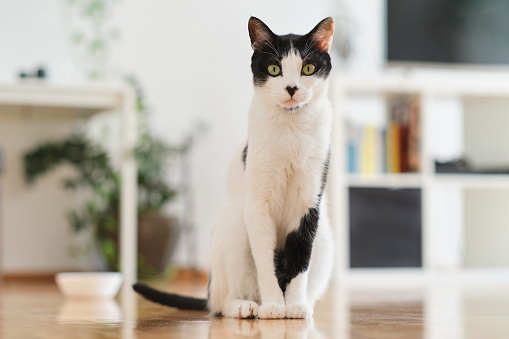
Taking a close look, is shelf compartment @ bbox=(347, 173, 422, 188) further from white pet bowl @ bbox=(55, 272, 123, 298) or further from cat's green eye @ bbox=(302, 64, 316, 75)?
cat's green eye @ bbox=(302, 64, 316, 75)

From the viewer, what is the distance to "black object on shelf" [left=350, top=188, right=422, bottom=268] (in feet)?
11.7

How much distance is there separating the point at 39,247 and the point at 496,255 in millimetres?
2486

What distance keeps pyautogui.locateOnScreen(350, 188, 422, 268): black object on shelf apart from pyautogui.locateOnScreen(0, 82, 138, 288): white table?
1077 millimetres

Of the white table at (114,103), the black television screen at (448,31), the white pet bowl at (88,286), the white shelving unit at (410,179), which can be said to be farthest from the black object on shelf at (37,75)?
the black television screen at (448,31)

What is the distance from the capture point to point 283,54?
64.0 inches

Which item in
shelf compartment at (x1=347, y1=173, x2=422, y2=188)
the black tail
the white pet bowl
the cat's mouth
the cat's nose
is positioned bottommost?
the white pet bowl

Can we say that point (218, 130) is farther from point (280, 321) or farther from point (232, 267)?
point (280, 321)

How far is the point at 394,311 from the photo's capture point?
199 centimetres

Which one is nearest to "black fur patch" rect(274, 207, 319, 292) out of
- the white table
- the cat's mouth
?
the cat's mouth

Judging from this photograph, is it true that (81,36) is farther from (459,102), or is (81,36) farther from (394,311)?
(394,311)

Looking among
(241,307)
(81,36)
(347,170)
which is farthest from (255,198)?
(81,36)

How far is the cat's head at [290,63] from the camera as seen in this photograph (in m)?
1.61

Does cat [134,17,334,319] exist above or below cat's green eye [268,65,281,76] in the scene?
below

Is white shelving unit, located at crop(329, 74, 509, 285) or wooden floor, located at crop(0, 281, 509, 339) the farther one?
white shelving unit, located at crop(329, 74, 509, 285)
